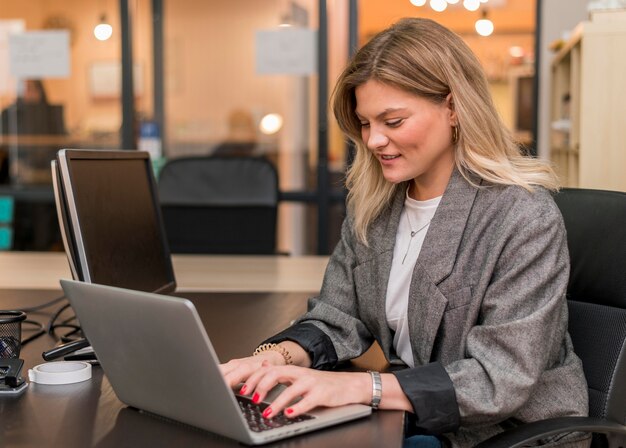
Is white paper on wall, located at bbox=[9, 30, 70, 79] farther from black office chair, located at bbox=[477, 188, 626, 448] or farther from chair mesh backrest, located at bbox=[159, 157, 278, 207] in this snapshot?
black office chair, located at bbox=[477, 188, 626, 448]

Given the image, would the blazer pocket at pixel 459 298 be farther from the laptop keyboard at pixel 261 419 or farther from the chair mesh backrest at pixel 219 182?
the chair mesh backrest at pixel 219 182

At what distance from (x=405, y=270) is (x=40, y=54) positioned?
411 centimetres

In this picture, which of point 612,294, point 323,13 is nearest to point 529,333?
point 612,294

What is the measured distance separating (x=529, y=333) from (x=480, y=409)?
138 mm

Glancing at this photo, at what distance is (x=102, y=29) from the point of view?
206 inches

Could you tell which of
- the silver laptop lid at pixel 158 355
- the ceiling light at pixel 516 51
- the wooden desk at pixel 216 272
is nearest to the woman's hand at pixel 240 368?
the silver laptop lid at pixel 158 355

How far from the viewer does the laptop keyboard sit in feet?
3.92

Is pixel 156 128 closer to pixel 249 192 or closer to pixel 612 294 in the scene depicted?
pixel 249 192

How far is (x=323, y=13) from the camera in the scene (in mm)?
4938

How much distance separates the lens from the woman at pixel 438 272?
1.38 metres

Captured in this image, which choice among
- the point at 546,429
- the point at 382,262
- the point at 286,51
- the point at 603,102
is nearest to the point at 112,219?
the point at 382,262

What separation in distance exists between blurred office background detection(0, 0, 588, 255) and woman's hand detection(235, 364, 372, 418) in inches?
143

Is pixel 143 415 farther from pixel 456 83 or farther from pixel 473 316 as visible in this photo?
pixel 456 83

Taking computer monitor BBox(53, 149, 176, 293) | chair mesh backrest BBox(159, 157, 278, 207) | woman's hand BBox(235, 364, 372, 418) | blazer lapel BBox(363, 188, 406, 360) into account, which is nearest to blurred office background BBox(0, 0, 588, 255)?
chair mesh backrest BBox(159, 157, 278, 207)
